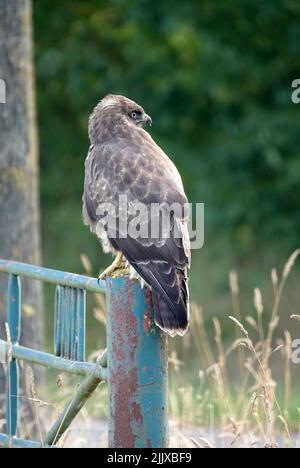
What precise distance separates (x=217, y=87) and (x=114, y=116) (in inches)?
245

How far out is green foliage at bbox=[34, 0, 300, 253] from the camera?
35.6 ft

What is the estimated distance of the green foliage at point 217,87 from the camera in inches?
427

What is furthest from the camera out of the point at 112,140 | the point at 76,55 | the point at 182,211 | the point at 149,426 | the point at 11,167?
the point at 76,55

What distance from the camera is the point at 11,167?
5.95 m

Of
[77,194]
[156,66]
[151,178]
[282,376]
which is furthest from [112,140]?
[77,194]

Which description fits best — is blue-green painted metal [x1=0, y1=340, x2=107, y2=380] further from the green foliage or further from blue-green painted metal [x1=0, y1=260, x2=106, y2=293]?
the green foliage

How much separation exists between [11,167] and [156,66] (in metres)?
6.68

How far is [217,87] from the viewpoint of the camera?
11125 millimetres

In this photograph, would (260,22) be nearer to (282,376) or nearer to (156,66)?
(156,66)

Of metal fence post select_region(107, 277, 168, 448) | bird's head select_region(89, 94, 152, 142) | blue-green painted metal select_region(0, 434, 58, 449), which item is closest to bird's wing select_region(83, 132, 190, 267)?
bird's head select_region(89, 94, 152, 142)

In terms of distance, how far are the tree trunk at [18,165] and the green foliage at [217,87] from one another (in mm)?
4931

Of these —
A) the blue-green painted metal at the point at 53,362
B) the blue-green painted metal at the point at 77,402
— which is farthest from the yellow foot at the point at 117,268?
the blue-green painted metal at the point at 77,402
